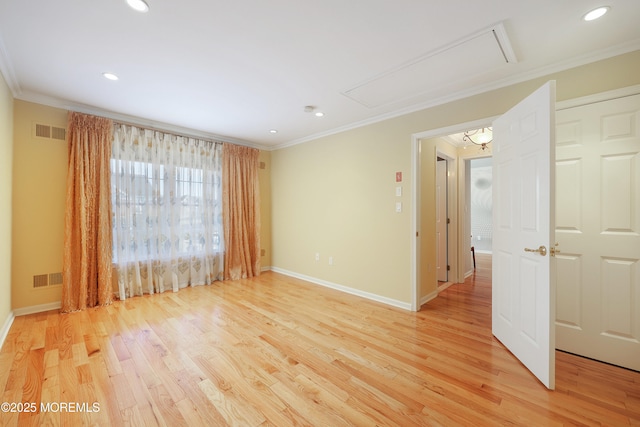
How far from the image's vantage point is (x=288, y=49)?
2135 mm

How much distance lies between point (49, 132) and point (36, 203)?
2.89 ft

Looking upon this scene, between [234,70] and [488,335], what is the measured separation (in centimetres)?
360

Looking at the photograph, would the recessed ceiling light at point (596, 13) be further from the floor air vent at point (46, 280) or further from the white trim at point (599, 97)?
the floor air vent at point (46, 280)

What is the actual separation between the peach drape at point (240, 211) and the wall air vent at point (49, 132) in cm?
204

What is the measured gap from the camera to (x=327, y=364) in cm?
207

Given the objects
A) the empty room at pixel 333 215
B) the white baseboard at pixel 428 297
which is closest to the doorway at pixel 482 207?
the empty room at pixel 333 215

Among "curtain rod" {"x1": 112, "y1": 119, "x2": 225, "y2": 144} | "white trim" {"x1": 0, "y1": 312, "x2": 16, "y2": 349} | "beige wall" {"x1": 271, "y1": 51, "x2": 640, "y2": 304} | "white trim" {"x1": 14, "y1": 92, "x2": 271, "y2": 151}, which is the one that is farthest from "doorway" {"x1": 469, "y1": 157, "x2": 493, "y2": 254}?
"white trim" {"x1": 0, "y1": 312, "x2": 16, "y2": 349}

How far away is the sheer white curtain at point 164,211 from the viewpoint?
3.62 meters

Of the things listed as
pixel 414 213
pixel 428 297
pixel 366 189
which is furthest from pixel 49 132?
pixel 428 297

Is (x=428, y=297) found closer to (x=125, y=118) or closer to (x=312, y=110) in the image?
(x=312, y=110)

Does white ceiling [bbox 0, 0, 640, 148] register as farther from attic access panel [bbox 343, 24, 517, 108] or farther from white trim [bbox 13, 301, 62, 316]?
white trim [bbox 13, 301, 62, 316]

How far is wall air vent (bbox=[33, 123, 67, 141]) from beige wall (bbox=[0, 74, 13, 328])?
0.25m

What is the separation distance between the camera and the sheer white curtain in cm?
362

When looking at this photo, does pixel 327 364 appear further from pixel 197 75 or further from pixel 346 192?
pixel 197 75
